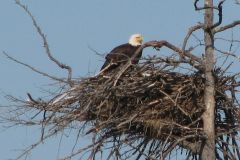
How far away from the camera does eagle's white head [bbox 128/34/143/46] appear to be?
12.0 m

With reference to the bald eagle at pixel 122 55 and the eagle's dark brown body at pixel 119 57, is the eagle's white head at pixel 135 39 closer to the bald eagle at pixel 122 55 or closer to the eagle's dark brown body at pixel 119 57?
the bald eagle at pixel 122 55

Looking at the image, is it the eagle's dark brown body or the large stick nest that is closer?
the large stick nest

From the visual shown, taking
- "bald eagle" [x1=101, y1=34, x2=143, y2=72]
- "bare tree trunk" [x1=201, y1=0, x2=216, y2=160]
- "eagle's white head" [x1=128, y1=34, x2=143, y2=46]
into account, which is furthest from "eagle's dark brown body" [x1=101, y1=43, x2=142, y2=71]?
"bare tree trunk" [x1=201, y1=0, x2=216, y2=160]

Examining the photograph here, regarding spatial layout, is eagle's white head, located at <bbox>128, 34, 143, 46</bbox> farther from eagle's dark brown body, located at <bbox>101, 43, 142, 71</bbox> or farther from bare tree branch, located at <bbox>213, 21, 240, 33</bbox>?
bare tree branch, located at <bbox>213, 21, 240, 33</bbox>

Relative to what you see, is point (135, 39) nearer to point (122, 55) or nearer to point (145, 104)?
point (122, 55)

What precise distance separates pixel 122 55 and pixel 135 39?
6.32ft

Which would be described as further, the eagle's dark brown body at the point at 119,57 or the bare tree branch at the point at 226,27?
the eagle's dark brown body at the point at 119,57

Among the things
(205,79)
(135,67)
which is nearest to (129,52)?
(135,67)

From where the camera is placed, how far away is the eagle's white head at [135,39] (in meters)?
12.0

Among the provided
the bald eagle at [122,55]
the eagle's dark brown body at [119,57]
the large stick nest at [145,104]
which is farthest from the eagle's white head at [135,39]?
the large stick nest at [145,104]

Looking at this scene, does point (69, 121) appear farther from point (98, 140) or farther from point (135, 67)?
point (135, 67)

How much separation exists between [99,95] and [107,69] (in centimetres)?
126

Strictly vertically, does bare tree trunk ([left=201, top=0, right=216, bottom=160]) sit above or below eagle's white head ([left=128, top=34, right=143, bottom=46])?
below

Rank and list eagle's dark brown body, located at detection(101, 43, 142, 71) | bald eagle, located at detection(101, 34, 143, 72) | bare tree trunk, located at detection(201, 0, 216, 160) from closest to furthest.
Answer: bare tree trunk, located at detection(201, 0, 216, 160) → eagle's dark brown body, located at detection(101, 43, 142, 71) → bald eagle, located at detection(101, 34, 143, 72)
